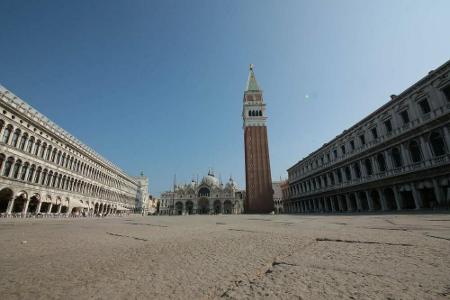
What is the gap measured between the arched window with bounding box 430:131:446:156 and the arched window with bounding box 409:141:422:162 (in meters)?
1.21

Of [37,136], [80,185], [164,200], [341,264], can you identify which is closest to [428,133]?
[341,264]

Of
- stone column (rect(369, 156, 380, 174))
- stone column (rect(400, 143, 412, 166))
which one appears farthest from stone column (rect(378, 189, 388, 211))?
stone column (rect(400, 143, 412, 166))

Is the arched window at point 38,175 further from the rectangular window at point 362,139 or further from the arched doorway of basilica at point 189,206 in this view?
the arched doorway of basilica at point 189,206

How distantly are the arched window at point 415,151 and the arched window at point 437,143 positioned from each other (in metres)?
1.21

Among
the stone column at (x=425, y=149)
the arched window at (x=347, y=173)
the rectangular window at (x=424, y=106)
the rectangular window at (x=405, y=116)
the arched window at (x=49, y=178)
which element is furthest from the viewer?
the arched window at (x=49, y=178)

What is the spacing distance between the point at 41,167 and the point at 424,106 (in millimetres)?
39579

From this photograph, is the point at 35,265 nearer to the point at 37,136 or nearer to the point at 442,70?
the point at 442,70

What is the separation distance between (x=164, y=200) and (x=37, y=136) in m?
55.6

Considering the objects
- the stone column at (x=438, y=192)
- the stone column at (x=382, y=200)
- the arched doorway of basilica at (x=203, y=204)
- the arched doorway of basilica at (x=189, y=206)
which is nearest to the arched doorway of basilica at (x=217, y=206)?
the arched doorway of basilica at (x=203, y=204)

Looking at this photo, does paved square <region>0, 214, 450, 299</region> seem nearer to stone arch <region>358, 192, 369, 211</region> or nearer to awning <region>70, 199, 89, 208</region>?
stone arch <region>358, 192, 369, 211</region>

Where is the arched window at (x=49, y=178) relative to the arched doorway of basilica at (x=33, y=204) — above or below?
above

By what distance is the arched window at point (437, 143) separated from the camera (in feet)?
54.9

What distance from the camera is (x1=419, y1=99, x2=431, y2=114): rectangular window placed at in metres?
18.1

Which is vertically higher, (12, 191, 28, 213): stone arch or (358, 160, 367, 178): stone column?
(358, 160, 367, 178): stone column
